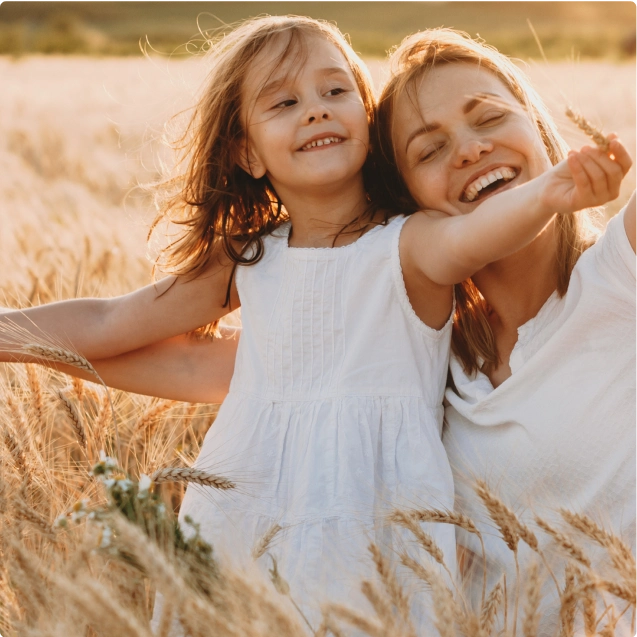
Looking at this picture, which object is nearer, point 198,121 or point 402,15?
point 198,121

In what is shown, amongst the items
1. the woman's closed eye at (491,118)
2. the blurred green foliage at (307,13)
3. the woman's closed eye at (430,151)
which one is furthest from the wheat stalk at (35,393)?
the blurred green foliage at (307,13)

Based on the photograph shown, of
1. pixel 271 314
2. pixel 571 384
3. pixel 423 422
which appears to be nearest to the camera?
pixel 571 384

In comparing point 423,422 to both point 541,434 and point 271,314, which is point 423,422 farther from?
point 271,314

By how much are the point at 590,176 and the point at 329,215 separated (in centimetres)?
95

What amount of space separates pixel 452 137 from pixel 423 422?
2.43ft

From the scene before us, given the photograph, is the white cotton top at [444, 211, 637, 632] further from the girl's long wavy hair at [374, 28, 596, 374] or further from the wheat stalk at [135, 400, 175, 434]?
the wheat stalk at [135, 400, 175, 434]

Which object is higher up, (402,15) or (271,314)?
(402,15)

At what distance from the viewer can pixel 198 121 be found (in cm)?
250

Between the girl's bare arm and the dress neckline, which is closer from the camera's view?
the dress neckline

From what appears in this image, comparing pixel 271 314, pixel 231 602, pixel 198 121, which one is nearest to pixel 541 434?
pixel 271 314

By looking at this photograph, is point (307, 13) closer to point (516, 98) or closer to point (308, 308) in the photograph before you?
point (516, 98)

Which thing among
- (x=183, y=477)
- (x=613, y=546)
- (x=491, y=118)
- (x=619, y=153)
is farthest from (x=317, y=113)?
(x=613, y=546)

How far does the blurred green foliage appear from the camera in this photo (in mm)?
19141

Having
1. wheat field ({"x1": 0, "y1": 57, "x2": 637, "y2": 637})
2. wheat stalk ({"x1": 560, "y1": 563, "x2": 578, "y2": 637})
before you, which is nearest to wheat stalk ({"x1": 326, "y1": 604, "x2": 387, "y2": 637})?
wheat field ({"x1": 0, "y1": 57, "x2": 637, "y2": 637})
